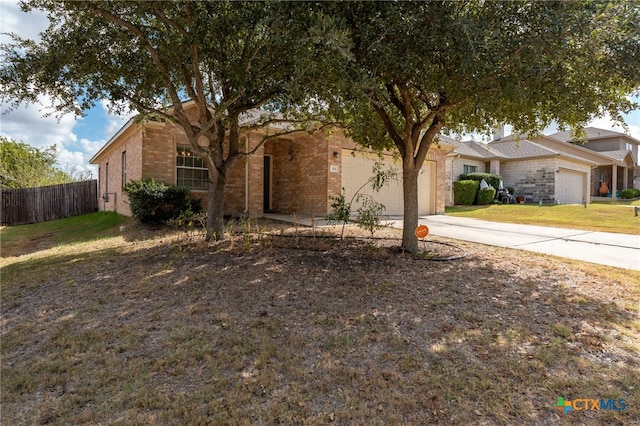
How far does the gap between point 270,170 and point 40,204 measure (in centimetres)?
1164

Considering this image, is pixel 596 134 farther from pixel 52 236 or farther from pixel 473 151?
pixel 52 236

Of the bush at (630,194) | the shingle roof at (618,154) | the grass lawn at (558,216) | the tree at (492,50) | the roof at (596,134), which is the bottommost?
the grass lawn at (558,216)

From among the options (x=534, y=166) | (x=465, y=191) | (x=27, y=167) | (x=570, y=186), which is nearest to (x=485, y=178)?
(x=465, y=191)

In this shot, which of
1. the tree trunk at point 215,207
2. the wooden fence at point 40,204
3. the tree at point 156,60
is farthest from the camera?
the wooden fence at point 40,204

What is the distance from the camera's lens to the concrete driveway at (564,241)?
668 centimetres

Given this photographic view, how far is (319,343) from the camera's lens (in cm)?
334

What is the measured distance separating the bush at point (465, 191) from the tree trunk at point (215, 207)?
15.4m

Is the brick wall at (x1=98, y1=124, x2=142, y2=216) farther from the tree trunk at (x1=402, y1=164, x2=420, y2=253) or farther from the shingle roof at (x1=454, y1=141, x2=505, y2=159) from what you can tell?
the shingle roof at (x1=454, y1=141, x2=505, y2=159)

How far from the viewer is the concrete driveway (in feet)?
21.9

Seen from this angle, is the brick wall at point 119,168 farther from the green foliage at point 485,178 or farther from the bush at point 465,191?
the green foliage at point 485,178

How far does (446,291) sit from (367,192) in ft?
29.9

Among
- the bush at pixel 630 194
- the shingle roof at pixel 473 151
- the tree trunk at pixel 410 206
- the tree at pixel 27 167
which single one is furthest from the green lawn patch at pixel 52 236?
the bush at pixel 630 194

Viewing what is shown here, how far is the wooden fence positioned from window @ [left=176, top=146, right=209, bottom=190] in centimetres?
897

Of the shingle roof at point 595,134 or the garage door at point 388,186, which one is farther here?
the shingle roof at point 595,134
